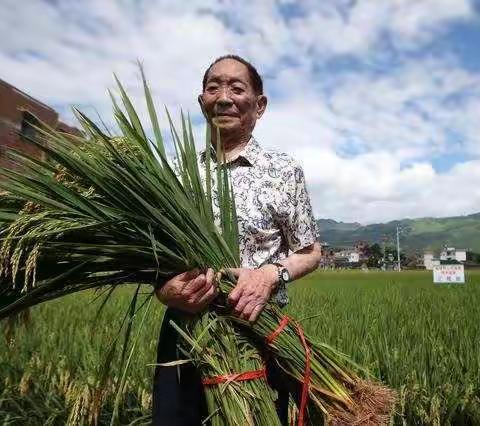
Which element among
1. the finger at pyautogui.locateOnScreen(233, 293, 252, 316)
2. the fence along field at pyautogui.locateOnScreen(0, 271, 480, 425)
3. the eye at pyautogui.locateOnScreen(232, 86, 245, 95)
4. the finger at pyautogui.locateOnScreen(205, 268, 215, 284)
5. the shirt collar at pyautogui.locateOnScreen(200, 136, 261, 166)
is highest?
the eye at pyautogui.locateOnScreen(232, 86, 245, 95)

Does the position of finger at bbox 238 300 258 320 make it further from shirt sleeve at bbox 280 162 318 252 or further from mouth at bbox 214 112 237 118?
mouth at bbox 214 112 237 118

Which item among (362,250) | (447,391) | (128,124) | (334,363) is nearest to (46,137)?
(128,124)

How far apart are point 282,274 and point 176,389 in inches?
17.5

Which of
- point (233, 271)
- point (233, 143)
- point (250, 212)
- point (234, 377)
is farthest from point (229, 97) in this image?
point (234, 377)

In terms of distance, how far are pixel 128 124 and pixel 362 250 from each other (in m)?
106

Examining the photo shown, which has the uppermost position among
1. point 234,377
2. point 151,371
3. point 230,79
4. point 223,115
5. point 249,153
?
point 230,79

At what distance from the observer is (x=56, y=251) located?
142 cm

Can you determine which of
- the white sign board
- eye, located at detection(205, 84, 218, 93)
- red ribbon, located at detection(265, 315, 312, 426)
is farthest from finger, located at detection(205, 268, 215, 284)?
the white sign board

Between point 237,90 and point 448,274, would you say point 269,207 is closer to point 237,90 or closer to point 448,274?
point 237,90

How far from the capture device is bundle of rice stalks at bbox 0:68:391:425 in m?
1.43

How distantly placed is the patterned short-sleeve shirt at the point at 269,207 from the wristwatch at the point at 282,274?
8 cm

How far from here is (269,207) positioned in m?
1.72

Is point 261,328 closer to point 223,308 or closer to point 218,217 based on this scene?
point 223,308

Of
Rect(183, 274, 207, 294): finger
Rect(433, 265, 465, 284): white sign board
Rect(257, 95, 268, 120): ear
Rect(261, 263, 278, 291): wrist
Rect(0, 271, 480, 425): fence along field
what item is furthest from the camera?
Rect(433, 265, 465, 284): white sign board
